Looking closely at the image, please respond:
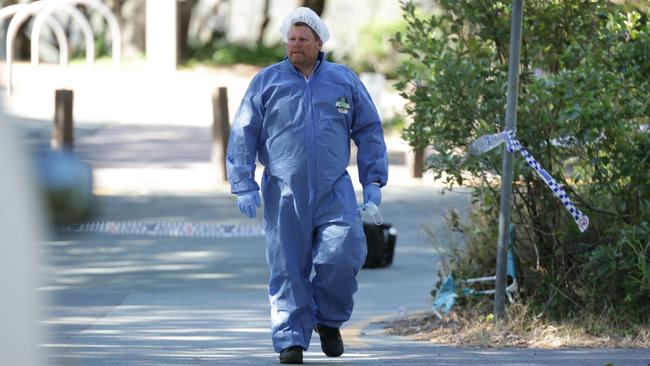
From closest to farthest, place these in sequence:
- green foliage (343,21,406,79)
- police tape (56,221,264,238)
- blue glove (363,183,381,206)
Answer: blue glove (363,183,381,206) < police tape (56,221,264,238) < green foliage (343,21,406,79)

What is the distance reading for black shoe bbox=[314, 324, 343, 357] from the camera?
6672mm

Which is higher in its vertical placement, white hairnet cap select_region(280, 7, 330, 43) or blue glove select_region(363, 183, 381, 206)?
white hairnet cap select_region(280, 7, 330, 43)

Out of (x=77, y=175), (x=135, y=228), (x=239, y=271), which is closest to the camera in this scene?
(x=77, y=175)

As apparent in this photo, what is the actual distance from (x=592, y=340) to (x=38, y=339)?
5.16m

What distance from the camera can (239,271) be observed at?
11.7 meters

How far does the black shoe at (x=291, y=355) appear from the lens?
21.2ft

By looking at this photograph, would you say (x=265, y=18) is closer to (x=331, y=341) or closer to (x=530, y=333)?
(x=530, y=333)

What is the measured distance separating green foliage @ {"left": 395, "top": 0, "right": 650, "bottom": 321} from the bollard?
29.5ft

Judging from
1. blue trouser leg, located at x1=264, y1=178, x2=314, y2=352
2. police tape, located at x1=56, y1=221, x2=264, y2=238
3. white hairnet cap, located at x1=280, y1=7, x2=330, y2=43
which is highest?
white hairnet cap, located at x1=280, y1=7, x2=330, y2=43

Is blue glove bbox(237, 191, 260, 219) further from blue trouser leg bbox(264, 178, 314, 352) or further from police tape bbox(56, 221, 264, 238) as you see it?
police tape bbox(56, 221, 264, 238)

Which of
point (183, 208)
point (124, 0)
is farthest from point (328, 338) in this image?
point (124, 0)

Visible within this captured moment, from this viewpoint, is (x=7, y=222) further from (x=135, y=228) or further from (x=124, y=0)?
(x=124, y=0)

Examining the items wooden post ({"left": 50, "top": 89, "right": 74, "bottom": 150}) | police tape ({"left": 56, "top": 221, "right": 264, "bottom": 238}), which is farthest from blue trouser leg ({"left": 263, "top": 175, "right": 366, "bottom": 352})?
wooden post ({"left": 50, "top": 89, "right": 74, "bottom": 150})

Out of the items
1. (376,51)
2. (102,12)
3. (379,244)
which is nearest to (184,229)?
(379,244)
